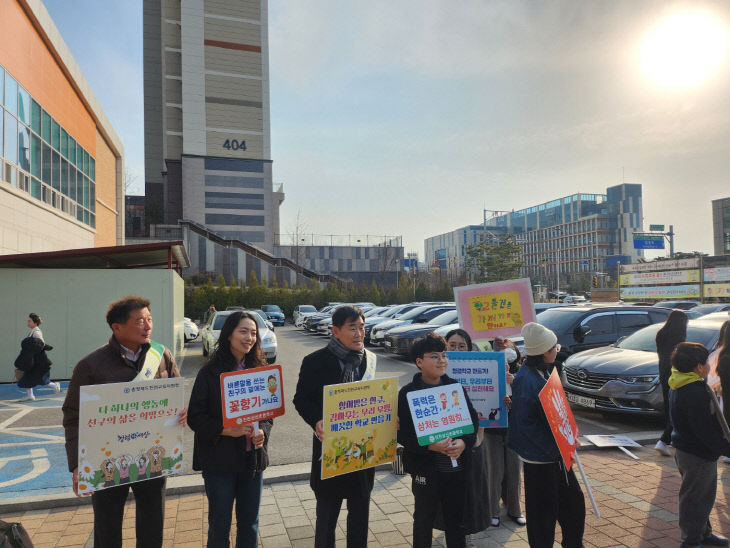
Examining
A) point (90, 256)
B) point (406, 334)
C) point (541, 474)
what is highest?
point (90, 256)

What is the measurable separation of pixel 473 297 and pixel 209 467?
3.21 m

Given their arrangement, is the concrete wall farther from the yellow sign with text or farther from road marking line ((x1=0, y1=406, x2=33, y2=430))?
the yellow sign with text

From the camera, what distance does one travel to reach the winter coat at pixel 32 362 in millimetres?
9281

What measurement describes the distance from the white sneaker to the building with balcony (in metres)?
15.7

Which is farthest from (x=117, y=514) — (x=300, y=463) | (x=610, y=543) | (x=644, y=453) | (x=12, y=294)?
(x=12, y=294)

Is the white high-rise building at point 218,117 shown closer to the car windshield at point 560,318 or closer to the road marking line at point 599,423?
the car windshield at point 560,318

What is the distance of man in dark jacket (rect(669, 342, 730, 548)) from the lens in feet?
11.7

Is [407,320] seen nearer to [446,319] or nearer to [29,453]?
[446,319]

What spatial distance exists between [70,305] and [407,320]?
37.4 ft

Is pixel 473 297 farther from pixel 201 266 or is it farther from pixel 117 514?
pixel 201 266

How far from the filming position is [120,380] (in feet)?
9.77

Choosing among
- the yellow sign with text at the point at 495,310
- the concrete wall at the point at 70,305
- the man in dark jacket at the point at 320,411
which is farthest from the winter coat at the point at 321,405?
the concrete wall at the point at 70,305

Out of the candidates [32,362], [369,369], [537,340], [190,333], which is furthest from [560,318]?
[190,333]

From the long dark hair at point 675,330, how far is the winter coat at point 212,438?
5766 mm
